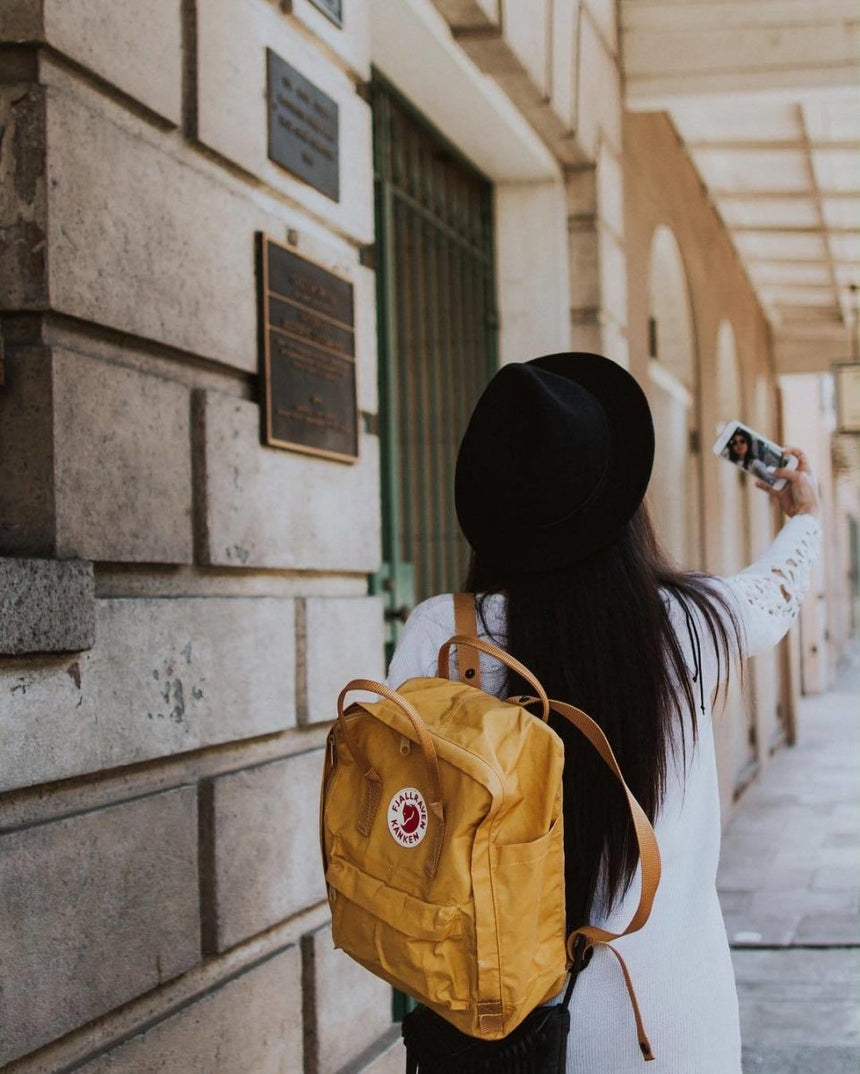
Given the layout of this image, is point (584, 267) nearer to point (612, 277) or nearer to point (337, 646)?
point (612, 277)

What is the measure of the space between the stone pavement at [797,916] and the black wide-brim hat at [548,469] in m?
3.48

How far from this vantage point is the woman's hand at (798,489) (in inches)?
102

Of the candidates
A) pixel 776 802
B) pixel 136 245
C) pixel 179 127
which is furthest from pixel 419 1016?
pixel 776 802

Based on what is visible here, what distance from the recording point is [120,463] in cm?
254

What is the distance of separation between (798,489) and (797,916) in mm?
4952

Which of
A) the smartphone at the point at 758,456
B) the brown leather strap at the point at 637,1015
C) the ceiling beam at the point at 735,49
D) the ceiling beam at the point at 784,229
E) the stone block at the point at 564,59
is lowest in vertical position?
→ the brown leather strap at the point at 637,1015

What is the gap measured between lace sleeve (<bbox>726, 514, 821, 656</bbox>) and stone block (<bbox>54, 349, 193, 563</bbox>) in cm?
107

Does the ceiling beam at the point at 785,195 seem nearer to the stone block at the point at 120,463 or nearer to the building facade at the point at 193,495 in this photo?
the building facade at the point at 193,495

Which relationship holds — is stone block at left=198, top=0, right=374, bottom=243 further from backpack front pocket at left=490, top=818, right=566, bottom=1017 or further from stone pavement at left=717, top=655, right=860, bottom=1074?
stone pavement at left=717, top=655, right=860, bottom=1074

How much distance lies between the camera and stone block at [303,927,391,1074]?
328 cm

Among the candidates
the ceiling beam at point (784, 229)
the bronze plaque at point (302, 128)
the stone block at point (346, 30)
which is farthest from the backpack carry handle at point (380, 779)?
the ceiling beam at point (784, 229)

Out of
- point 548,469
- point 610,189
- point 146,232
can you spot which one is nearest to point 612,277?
point 610,189

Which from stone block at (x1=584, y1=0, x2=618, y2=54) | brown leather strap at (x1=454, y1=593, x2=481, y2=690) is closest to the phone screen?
brown leather strap at (x1=454, y1=593, x2=481, y2=690)

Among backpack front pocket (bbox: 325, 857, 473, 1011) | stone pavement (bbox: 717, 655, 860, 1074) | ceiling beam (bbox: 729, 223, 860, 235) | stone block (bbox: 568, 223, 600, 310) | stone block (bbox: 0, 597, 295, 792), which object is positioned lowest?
stone pavement (bbox: 717, 655, 860, 1074)
